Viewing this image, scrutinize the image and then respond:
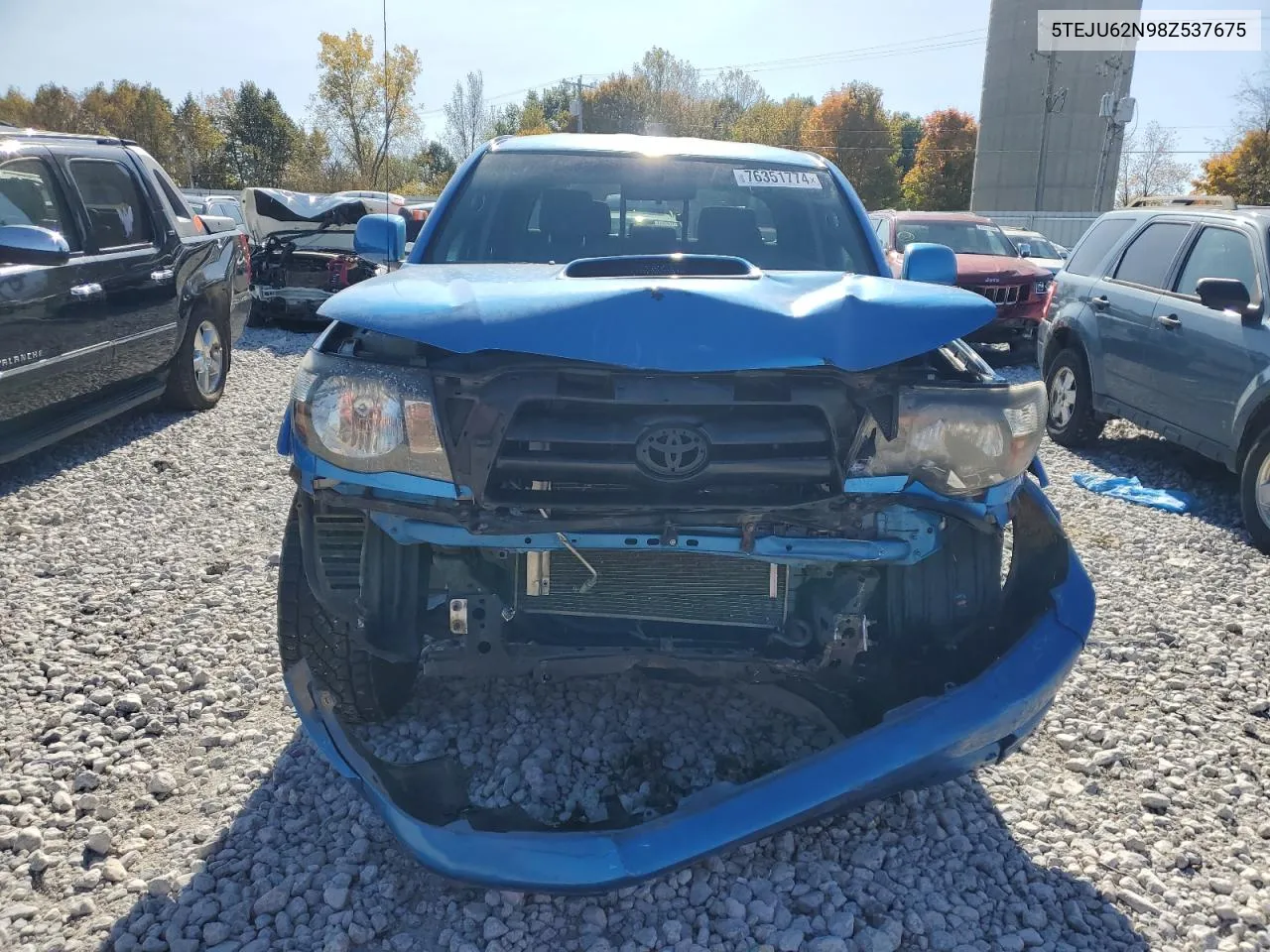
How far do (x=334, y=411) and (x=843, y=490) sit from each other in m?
1.27

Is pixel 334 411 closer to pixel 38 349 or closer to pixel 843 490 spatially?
pixel 843 490

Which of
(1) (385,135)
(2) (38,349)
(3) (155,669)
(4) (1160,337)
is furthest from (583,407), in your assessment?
(1) (385,135)

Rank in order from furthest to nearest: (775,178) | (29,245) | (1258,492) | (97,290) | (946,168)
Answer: (946,168) < (97,290) < (1258,492) < (29,245) < (775,178)

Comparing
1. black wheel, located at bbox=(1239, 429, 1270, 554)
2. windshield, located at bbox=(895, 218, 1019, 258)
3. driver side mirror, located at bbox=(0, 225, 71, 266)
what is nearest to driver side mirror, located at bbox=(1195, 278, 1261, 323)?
black wheel, located at bbox=(1239, 429, 1270, 554)

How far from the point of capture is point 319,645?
262cm

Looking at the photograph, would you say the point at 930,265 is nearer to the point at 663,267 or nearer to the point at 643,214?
the point at 643,214

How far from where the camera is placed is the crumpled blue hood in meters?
2.14

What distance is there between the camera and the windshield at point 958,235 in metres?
11.9

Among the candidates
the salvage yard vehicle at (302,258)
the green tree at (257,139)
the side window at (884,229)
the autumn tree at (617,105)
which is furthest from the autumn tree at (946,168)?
the salvage yard vehicle at (302,258)

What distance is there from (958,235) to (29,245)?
1048 cm

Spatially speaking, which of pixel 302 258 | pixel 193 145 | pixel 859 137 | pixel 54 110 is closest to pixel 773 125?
pixel 859 137

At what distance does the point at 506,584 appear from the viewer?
2.54 metres

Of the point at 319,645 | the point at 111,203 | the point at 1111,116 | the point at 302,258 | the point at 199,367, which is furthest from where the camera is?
the point at 1111,116

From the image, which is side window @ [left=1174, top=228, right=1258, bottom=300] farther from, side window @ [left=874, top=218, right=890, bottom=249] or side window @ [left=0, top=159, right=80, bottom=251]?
side window @ [left=0, top=159, right=80, bottom=251]
